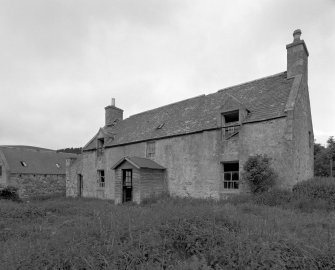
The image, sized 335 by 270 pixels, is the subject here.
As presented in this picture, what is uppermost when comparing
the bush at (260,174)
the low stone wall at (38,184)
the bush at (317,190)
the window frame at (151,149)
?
the window frame at (151,149)

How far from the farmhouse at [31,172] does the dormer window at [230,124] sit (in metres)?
22.3

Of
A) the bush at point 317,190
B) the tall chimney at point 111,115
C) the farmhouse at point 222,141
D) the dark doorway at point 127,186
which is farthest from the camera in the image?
the tall chimney at point 111,115

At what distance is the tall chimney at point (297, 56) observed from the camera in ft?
49.4

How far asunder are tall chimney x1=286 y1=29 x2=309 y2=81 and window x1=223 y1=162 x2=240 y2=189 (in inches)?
270

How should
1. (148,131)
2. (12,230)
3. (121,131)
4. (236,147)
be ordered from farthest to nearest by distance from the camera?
(121,131), (148,131), (236,147), (12,230)

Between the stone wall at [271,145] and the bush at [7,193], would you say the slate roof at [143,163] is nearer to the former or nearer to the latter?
the stone wall at [271,145]

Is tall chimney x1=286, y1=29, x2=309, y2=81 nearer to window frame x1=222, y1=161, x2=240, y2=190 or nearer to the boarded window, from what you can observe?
the boarded window

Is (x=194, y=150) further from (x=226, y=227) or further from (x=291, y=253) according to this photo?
(x=291, y=253)

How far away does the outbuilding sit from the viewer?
54.4ft

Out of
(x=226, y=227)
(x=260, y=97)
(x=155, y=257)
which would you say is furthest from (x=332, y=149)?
(x=155, y=257)

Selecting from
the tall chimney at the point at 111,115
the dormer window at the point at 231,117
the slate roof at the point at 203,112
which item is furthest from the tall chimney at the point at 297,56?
the tall chimney at the point at 111,115

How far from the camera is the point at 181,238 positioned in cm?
567

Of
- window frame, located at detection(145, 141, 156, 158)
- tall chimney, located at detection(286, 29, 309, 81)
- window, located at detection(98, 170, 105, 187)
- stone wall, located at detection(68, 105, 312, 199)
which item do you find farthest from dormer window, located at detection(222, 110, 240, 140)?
window, located at detection(98, 170, 105, 187)

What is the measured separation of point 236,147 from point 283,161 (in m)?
2.73
